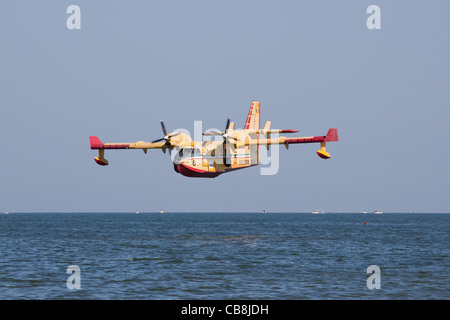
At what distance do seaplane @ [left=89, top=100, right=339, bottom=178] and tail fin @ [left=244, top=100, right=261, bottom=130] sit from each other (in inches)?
381

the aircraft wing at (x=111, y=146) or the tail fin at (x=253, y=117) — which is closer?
the aircraft wing at (x=111, y=146)

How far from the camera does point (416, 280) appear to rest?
103 feet

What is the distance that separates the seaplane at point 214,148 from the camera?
5347 cm

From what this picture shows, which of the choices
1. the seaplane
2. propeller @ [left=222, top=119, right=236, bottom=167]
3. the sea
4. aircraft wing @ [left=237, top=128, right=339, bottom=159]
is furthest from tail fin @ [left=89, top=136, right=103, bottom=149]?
aircraft wing @ [left=237, top=128, right=339, bottom=159]

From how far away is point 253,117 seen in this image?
235 ft

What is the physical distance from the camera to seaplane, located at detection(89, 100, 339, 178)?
53.5 meters

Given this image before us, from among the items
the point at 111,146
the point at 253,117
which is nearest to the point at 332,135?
the point at 253,117

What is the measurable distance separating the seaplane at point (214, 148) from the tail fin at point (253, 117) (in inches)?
381

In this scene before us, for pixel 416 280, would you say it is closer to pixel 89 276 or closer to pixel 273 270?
pixel 273 270

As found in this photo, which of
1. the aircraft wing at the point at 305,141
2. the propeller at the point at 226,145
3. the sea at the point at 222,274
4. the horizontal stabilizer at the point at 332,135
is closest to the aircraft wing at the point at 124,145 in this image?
the propeller at the point at 226,145

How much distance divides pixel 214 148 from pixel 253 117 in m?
16.5

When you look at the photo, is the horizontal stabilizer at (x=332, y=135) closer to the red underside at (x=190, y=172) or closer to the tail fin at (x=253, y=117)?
the red underside at (x=190, y=172)

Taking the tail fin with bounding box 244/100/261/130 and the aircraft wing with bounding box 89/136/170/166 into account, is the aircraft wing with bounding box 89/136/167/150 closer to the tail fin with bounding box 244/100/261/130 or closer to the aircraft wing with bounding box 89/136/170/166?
the aircraft wing with bounding box 89/136/170/166
